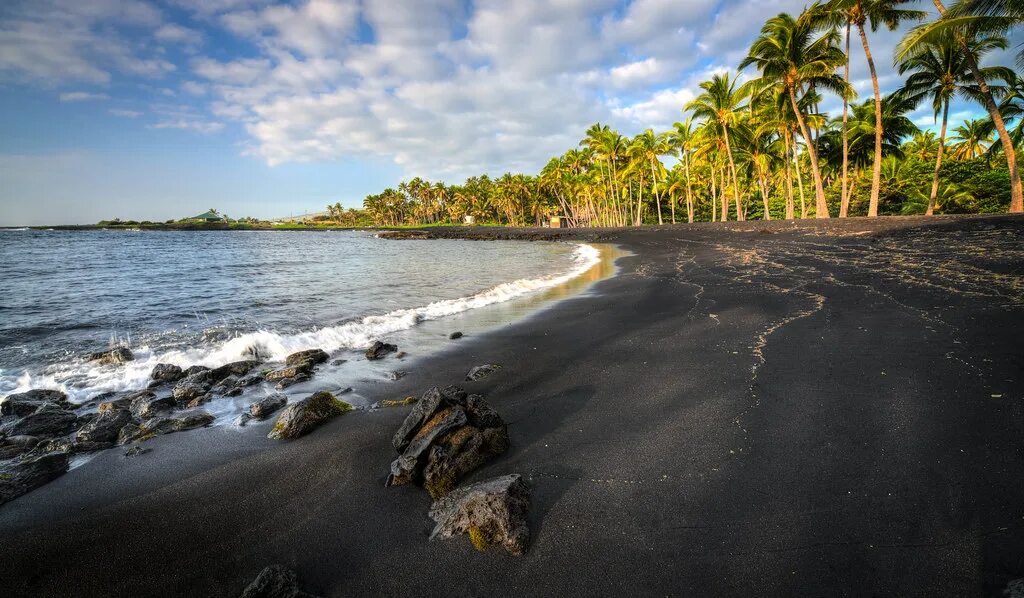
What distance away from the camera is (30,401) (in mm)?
5801

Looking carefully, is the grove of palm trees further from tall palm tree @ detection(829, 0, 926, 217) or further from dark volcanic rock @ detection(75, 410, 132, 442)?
dark volcanic rock @ detection(75, 410, 132, 442)

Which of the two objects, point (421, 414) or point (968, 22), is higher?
point (968, 22)

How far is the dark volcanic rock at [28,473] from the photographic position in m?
3.71

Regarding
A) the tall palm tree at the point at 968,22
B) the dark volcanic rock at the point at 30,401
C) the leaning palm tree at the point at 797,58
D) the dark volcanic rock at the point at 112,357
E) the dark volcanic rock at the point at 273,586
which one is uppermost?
the leaning palm tree at the point at 797,58

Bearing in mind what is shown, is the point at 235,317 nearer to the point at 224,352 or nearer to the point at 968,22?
the point at 224,352

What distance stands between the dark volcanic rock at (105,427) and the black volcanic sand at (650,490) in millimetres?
458

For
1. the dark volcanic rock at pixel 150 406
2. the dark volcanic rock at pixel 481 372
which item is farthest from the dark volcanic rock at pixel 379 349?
the dark volcanic rock at pixel 150 406

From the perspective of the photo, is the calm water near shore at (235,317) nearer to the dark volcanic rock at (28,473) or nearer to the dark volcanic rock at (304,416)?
the dark volcanic rock at (304,416)

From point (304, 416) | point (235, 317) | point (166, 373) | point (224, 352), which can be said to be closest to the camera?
point (304, 416)

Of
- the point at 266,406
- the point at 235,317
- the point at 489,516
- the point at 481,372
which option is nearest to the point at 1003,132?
the point at 481,372

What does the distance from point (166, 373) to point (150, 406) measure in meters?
1.63

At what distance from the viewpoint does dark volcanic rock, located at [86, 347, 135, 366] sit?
25.5 ft

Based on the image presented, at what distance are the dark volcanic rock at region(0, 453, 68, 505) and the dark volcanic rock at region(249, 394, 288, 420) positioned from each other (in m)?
1.70

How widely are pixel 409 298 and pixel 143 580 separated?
39.3 feet
